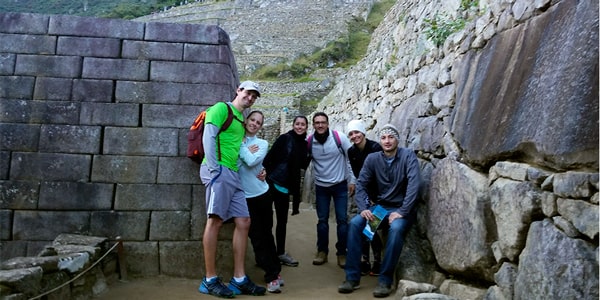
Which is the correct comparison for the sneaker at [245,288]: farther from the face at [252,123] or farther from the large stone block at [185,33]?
the large stone block at [185,33]

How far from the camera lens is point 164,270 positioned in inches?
175

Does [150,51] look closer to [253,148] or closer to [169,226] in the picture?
[253,148]

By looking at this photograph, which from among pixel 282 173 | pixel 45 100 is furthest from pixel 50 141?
pixel 282 173

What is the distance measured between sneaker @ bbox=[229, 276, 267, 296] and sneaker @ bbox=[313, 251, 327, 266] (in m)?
1.18

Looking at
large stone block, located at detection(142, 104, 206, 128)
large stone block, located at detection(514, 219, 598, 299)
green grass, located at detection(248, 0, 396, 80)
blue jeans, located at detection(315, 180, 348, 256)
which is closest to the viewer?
large stone block, located at detection(514, 219, 598, 299)

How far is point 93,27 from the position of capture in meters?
4.95

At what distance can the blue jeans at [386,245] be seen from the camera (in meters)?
3.97

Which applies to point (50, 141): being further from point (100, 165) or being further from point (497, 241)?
point (497, 241)

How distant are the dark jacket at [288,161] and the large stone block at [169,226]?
99 cm

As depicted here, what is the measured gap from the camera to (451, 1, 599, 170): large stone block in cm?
234

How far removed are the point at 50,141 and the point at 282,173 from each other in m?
2.33

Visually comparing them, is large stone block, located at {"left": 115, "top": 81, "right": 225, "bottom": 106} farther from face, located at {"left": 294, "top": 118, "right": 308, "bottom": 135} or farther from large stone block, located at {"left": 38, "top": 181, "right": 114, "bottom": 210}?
large stone block, located at {"left": 38, "top": 181, "right": 114, "bottom": 210}

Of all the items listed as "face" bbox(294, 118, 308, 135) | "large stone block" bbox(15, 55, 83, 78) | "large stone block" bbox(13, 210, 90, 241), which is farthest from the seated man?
"large stone block" bbox(15, 55, 83, 78)

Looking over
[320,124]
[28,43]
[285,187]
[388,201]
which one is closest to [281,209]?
[285,187]
